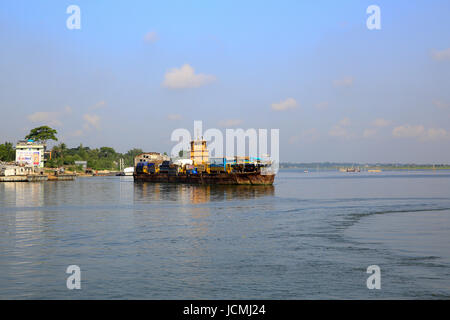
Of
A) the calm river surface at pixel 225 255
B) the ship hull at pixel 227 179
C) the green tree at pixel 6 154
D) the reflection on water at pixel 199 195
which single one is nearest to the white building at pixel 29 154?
the green tree at pixel 6 154

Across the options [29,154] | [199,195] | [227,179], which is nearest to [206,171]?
[227,179]

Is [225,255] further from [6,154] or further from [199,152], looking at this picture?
[6,154]

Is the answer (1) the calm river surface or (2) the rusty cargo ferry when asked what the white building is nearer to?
(2) the rusty cargo ferry

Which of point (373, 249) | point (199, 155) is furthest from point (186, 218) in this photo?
point (199, 155)

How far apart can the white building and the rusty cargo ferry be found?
44.7 m

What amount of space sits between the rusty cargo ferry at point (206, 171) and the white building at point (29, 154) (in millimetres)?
44695

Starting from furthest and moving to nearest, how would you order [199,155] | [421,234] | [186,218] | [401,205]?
1. [199,155]
2. [401,205]
3. [186,218]
4. [421,234]

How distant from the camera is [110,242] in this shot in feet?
96.8

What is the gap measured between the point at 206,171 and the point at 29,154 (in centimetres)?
8857

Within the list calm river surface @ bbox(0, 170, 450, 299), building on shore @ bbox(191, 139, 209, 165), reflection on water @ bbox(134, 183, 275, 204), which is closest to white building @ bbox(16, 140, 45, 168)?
building on shore @ bbox(191, 139, 209, 165)

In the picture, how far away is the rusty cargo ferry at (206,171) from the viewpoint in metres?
110

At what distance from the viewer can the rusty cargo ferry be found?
110 m
